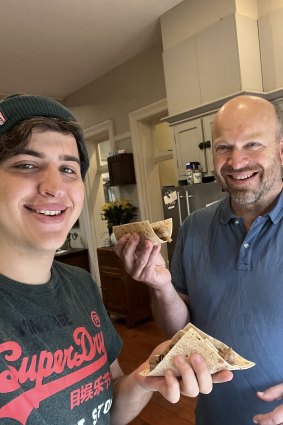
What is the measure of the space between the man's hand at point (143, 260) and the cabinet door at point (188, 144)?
7.38ft

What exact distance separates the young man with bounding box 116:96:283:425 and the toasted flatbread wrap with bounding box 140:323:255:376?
0.29 metres

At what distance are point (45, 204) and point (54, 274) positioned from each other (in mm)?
246

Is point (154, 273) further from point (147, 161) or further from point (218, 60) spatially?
point (147, 161)

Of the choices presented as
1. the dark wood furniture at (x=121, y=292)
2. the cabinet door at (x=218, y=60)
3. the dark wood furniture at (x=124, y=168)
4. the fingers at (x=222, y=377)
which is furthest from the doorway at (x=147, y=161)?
the fingers at (x=222, y=377)

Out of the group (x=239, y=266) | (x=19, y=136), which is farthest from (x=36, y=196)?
(x=239, y=266)

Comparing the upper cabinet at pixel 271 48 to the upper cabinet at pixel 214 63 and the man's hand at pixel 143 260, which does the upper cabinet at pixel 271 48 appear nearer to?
the upper cabinet at pixel 214 63

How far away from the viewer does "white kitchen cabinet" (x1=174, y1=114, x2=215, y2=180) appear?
3.29 metres

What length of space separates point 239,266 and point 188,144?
7.99ft

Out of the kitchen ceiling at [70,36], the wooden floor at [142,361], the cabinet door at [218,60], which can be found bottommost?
the wooden floor at [142,361]

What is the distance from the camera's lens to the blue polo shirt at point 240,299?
1.13 meters

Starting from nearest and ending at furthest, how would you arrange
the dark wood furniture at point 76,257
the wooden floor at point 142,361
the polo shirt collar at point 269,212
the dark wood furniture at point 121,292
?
the polo shirt collar at point 269,212 < the wooden floor at point 142,361 < the dark wood furniture at point 121,292 < the dark wood furniture at point 76,257

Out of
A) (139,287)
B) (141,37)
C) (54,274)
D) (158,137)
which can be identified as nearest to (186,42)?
(141,37)

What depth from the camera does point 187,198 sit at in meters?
3.23

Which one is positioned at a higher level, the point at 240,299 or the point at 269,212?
the point at 269,212
